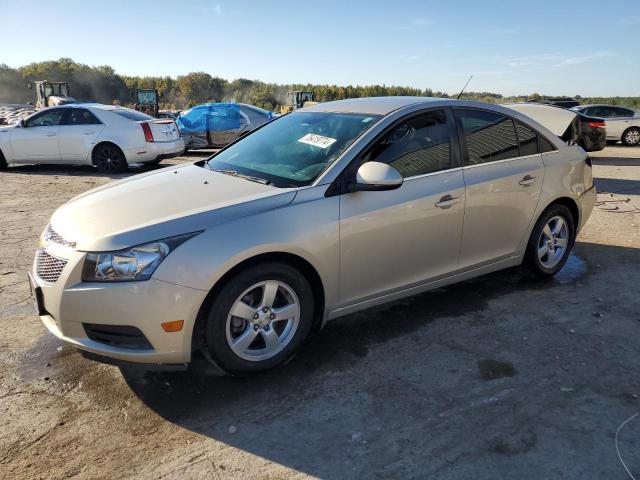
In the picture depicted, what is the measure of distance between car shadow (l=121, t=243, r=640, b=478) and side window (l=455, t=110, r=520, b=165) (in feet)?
4.03

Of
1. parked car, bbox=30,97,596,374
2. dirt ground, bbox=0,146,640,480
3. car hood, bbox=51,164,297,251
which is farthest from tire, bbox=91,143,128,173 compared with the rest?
car hood, bbox=51,164,297,251

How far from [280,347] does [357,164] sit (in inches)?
50.0

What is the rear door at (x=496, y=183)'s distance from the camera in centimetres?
394

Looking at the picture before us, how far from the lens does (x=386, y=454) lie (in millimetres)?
2463

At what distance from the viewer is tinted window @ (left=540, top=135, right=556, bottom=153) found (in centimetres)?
450

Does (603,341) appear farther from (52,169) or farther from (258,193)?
(52,169)

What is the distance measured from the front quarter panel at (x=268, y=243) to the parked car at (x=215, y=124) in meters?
12.0

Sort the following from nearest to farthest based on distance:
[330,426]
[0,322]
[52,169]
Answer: [330,426], [0,322], [52,169]

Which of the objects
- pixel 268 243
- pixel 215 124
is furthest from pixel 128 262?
pixel 215 124

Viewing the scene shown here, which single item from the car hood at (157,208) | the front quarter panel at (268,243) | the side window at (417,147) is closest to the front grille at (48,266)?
the car hood at (157,208)

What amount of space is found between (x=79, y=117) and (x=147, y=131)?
1.55m

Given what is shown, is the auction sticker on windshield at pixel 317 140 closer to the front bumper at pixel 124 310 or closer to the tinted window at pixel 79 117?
the front bumper at pixel 124 310

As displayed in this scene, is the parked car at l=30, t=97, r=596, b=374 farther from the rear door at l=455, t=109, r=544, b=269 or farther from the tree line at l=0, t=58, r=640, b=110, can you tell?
the tree line at l=0, t=58, r=640, b=110

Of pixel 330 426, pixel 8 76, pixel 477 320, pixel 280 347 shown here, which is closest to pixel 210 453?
pixel 330 426
